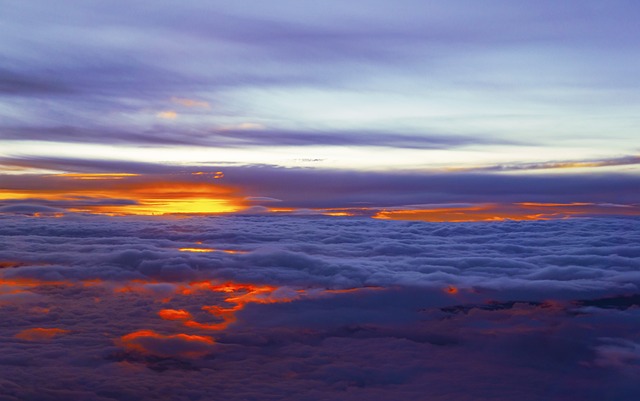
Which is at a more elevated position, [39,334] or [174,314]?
[39,334]

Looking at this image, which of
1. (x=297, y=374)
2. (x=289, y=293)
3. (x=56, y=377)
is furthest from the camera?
(x=289, y=293)

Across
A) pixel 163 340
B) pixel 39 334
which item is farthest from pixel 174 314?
pixel 39 334

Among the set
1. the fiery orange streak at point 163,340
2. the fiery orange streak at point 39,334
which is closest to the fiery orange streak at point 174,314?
the fiery orange streak at point 163,340

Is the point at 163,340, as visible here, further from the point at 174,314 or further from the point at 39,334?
the point at 39,334

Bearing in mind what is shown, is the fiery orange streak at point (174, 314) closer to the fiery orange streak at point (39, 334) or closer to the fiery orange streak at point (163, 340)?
the fiery orange streak at point (163, 340)

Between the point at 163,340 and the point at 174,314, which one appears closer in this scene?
the point at 163,340

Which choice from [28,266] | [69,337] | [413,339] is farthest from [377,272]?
[28,266]

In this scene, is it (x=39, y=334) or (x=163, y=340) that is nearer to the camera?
(x=39, y=334)

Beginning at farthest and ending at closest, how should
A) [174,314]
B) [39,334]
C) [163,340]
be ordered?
1. [174,314]
2. [163,340]
3. [39,334]

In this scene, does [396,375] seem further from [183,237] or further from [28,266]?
[183,237]

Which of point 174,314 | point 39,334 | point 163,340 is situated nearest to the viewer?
point 39,334

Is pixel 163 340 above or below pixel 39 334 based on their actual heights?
below
